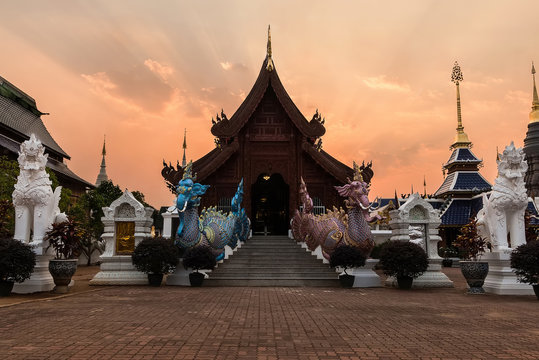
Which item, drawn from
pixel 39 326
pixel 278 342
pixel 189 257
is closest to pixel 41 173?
pixel 189 257

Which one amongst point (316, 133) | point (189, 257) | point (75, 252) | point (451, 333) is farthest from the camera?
point (316, 133)

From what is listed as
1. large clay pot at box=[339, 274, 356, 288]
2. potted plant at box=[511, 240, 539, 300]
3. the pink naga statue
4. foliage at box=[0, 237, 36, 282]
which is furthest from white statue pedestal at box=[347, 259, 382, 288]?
foliage at box=[0, 237, 36, 282]

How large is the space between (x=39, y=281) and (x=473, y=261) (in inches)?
404

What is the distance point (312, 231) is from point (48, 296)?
8094 mm

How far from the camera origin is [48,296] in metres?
9.03

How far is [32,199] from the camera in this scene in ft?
32.8

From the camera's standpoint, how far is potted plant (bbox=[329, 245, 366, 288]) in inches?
437

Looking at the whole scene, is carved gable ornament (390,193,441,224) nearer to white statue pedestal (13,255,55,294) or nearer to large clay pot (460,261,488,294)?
large clay pot (460,261,488,294)

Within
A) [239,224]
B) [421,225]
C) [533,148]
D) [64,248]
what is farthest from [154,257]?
[533,148]

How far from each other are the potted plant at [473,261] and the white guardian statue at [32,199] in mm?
10022

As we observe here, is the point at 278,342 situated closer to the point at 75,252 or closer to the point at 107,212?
the point at 75,252

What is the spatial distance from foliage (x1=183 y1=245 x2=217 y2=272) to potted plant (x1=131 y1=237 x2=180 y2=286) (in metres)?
0.37

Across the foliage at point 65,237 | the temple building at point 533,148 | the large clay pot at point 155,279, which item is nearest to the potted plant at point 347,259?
the large clay pot at point 155,279

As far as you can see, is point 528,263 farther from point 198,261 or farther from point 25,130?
point 25,130
